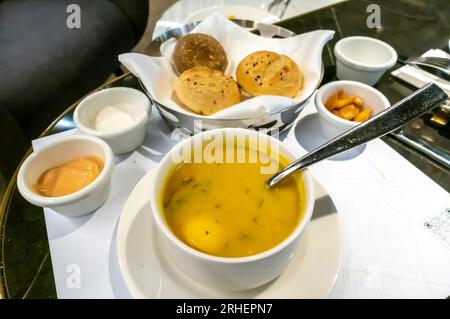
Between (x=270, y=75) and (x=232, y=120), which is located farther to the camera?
(x=270, y=75)

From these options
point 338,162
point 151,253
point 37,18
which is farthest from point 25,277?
point 37,18

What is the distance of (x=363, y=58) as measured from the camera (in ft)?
3.51

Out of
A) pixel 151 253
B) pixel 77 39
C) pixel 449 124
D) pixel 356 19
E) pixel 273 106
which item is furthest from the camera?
pixel 77 39

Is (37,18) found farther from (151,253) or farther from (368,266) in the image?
(368,266)

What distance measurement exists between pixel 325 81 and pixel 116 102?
1.99 ft

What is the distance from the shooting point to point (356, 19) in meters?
1.31

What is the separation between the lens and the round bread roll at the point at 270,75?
2.73 ft

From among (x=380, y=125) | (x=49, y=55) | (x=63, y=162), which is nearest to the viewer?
(x=380, y=125)

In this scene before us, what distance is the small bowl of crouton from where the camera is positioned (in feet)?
2.68

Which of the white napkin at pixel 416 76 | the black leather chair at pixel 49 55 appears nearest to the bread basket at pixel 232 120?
the white napkin at pixel 416 76

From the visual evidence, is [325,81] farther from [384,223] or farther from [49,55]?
[49,55]

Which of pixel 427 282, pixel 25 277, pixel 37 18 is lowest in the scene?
pixel 427 282

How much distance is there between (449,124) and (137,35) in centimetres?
137

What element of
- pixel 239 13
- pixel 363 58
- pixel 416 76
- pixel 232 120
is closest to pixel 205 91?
pixel 232 120
